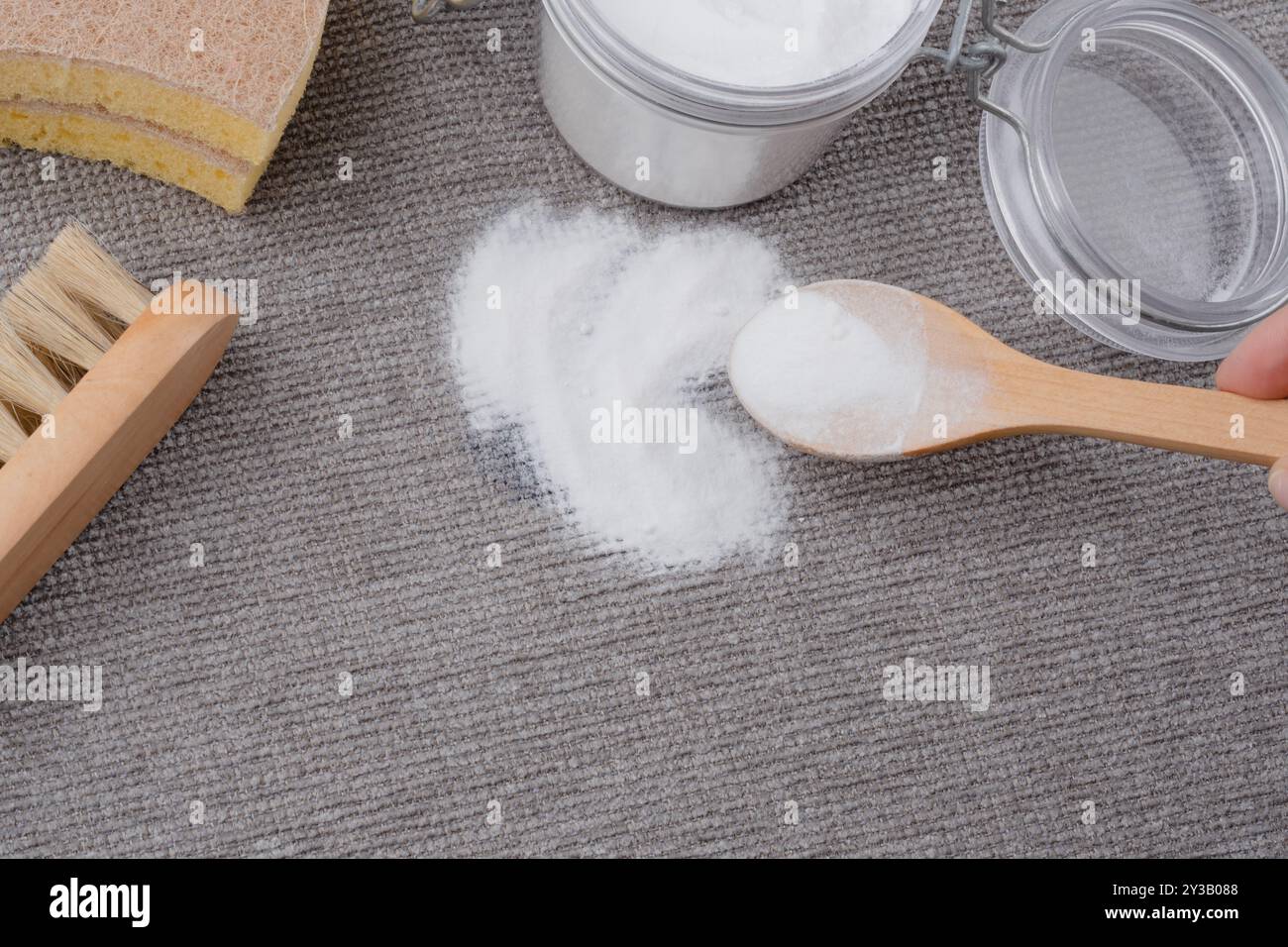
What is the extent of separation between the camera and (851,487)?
1.90ft

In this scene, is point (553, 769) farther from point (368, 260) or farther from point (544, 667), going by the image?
point (368, 260)

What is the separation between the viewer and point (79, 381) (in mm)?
508

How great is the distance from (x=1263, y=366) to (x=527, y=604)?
14.3 inches

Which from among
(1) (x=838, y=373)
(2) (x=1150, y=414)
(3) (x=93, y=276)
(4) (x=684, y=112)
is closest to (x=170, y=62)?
(3) (x=93, y=276)

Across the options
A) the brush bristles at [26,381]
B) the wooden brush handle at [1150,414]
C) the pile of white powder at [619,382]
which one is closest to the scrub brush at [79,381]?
the brush bristles at [26,381]

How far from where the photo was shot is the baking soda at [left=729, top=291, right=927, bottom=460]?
54cm

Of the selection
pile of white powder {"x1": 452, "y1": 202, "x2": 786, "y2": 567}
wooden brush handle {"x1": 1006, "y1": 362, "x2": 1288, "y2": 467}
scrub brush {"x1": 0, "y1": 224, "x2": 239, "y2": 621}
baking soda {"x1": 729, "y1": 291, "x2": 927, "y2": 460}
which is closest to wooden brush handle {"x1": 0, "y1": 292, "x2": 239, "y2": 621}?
scrub brush {"x1": 0, "y1": 224, "x2": 239, "y2": 621}

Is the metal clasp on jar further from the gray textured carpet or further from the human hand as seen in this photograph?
the human hand

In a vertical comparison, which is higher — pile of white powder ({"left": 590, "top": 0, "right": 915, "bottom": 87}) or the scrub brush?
pile of white powder ({"left": 590, "top": 0, "right": 915, "bottom": 87})

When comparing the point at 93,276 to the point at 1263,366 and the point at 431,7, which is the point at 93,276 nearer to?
the point at 431,7

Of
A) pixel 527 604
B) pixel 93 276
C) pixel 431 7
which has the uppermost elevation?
pixel 431 7

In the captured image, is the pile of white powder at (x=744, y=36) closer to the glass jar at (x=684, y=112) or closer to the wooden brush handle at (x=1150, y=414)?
the glass jar at (x=684, y=112)

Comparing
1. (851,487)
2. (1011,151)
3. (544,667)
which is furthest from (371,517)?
(1011,151)

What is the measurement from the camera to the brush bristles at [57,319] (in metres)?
0.51
